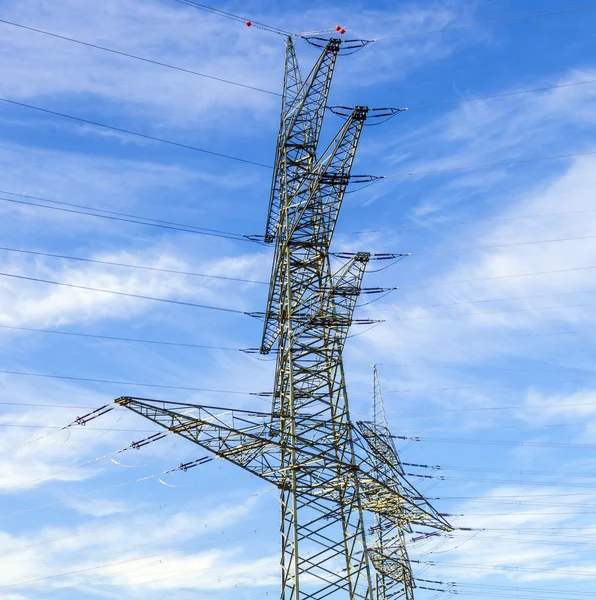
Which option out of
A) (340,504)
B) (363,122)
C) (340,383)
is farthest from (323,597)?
(363,122)

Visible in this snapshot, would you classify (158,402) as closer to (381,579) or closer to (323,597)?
(323,597)

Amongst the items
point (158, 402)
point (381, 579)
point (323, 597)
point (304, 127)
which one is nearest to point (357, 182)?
point (304, 127)

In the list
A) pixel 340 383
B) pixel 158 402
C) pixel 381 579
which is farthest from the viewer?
pixel 381 579

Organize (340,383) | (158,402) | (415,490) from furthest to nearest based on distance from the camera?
(415,490) → (340,383) → (158,402)

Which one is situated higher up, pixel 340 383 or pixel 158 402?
pixel 340 383

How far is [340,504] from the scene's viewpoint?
30250 mm

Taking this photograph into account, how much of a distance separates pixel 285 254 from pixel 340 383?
6621 mm

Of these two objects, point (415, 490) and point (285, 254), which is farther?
point (415, 490)

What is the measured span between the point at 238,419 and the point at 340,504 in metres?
5.24

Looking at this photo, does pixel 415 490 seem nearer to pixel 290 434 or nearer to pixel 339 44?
pixel 290 434

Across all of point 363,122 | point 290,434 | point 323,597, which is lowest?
point 323,597

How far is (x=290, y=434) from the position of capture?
97.5 feet

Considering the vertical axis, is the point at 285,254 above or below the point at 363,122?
below

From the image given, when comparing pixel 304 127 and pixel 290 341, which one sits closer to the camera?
pixel 290 341
